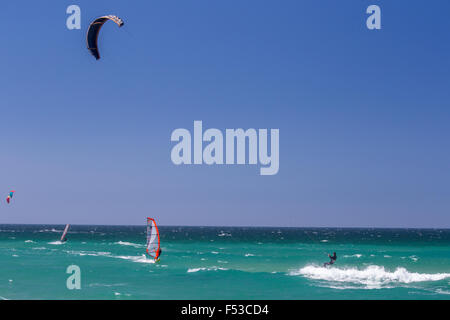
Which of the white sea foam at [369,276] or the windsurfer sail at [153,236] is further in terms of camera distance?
the white sea foam at [369,276]

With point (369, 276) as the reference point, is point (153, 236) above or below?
above

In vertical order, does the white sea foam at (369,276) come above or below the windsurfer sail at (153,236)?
below

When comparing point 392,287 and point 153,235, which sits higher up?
point 153,235

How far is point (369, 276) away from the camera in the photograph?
30.4 metres

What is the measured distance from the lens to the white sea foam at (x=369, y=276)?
91.6ft

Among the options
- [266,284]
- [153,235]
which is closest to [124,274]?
[153,235]

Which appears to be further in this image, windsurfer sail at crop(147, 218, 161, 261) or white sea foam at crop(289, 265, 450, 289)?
white sea foam at crop(289, 265, 450, 289)

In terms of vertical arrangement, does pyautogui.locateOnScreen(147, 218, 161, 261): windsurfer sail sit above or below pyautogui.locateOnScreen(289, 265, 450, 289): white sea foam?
above

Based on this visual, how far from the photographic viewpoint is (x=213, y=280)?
27.8 m

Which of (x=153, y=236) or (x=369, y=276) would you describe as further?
(x=369, y=276)

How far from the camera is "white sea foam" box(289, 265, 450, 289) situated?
27906mm
